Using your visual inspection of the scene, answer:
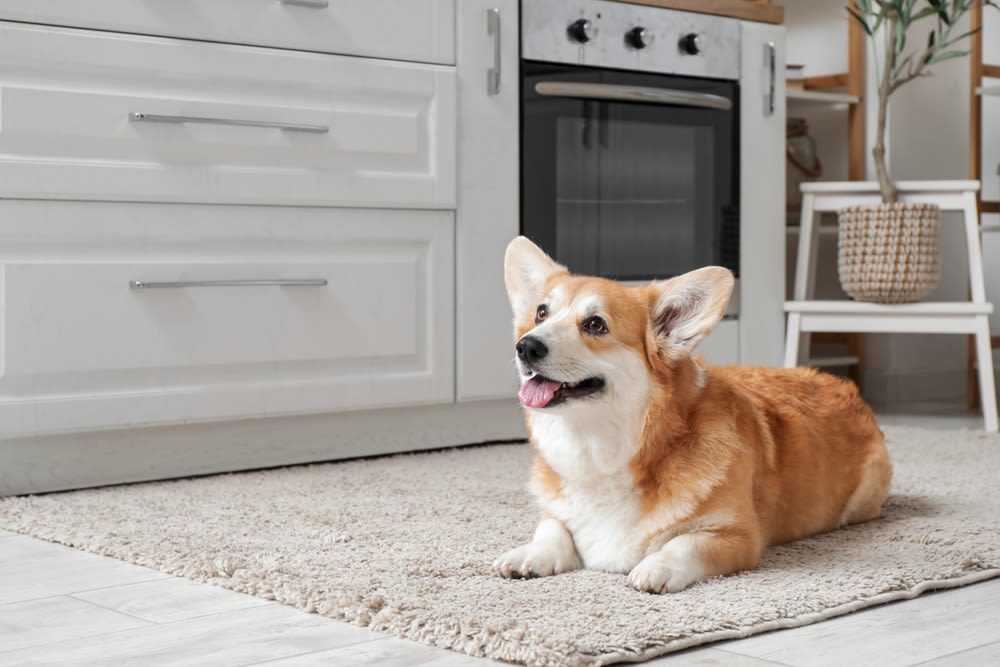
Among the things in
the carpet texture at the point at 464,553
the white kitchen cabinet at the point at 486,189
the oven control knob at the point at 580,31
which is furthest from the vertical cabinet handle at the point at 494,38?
the carpet texture at the point at 464,553

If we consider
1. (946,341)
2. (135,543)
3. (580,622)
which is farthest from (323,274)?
(946,341)

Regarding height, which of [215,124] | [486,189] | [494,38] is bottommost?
[486,189]

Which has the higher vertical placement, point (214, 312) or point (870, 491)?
point (214, 312)

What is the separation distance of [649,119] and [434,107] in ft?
2.25

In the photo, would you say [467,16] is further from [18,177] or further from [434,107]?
[18,177]

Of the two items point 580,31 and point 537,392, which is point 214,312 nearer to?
point 537,392

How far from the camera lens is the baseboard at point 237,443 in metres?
2.50

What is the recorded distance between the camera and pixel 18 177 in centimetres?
238

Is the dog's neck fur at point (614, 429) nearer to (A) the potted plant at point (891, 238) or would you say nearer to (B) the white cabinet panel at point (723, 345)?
(B) the white cabinet panel at point (723, 345)

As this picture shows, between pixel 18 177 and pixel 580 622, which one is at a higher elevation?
pixel 18 177

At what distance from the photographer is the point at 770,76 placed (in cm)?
365

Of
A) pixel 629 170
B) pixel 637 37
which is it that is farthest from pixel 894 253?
pixel 637 37

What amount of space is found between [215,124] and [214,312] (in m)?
0.38

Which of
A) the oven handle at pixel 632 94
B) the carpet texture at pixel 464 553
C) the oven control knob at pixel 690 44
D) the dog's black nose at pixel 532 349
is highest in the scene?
the oven control knob at pixel 690 44
